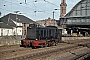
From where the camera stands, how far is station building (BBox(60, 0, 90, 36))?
64.4m

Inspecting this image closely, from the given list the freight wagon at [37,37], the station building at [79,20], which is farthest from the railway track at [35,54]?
the station building at [79,20]

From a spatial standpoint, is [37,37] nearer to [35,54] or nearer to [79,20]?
[35,54]

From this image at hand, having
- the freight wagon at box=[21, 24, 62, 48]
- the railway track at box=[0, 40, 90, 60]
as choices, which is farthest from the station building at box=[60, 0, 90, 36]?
the railway track at box=[0, 40, 90, 60]

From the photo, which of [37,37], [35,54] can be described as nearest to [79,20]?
[37,37]

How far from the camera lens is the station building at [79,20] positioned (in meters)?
64.4

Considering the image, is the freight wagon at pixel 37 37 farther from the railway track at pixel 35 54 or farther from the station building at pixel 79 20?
the station building at pixel 79 20

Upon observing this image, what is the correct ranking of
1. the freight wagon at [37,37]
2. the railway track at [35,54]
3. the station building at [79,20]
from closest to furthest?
the railway track at [35,54], the freight wagon at [37,37], the station building at [79,20]

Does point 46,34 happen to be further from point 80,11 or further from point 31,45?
point 80,11

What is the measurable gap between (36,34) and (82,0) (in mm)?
51532

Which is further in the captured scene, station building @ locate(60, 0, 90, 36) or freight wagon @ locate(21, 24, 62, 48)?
station building @ locate(60, 0, 90, 36)

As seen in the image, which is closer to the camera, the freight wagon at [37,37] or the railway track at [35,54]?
the railway track at [35,54]

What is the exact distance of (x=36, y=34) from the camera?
22547mm

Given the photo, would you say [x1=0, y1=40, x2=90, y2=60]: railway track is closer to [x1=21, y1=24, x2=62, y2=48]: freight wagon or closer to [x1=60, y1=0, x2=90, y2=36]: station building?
[x1=21, y1=24, x2=62, y2=48]: freight wagon

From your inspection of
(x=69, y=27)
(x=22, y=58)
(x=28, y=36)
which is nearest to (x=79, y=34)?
(x=69, y=27)
